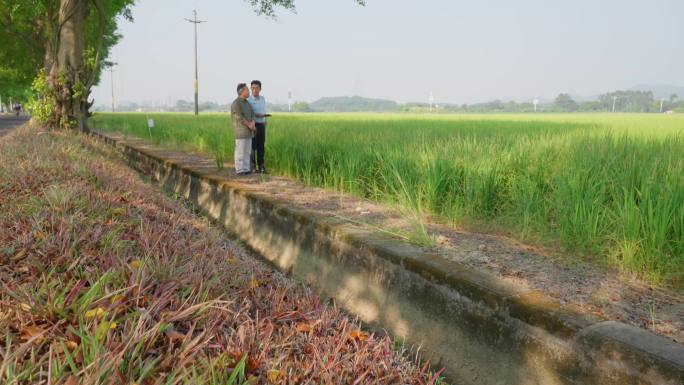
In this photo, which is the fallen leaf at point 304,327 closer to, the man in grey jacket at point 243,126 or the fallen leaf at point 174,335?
the fallen leaf at point 174,335

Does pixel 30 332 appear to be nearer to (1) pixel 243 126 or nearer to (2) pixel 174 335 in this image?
(2) pixel 174 335

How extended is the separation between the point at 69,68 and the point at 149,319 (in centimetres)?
1328

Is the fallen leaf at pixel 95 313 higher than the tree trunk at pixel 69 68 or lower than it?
lower

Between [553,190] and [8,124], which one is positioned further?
[8,124]

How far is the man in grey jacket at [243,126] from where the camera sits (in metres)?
8.39

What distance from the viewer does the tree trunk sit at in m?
12.7

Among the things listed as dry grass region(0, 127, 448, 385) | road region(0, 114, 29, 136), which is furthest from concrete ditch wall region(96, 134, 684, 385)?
road region(0, 114, 29, 136)

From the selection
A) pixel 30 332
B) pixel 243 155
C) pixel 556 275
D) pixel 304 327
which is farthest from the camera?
pixel 243 155

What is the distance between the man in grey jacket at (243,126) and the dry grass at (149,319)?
16.9 feet

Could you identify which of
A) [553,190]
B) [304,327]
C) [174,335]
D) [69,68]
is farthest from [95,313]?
[69,68]

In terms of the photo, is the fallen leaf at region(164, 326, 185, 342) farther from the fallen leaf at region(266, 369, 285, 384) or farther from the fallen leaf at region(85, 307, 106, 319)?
the fallen leaf at region(266, 369, 285, 384)

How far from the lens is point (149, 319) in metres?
1.97

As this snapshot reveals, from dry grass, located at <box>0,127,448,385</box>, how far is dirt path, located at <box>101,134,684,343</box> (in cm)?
118

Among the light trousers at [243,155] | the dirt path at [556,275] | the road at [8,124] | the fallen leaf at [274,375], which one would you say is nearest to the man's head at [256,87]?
the light trousers at [243,155]
